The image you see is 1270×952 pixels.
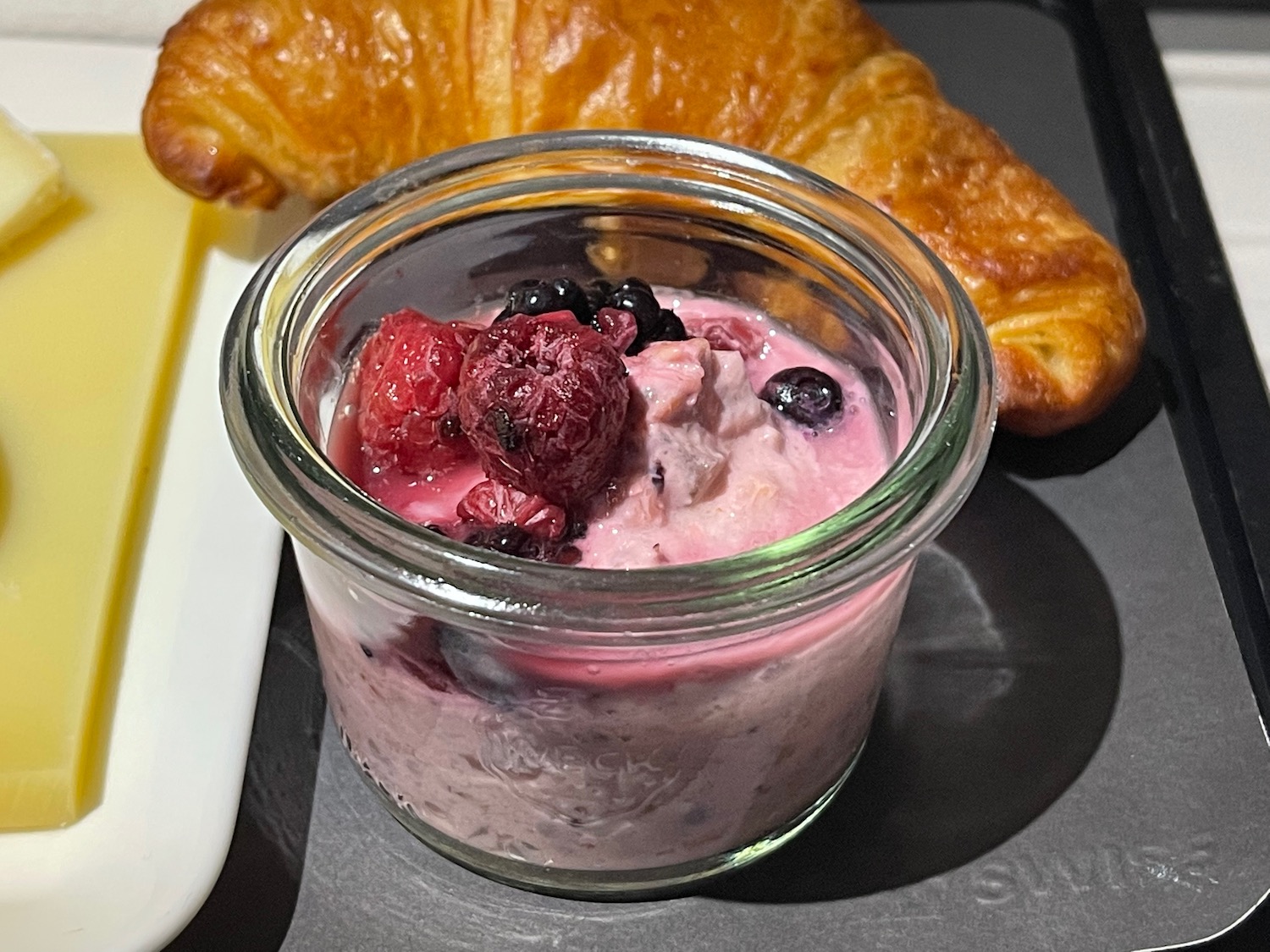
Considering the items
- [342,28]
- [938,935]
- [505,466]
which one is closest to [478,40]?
[342,28]

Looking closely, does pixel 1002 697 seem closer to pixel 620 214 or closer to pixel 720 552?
pixel 720 552

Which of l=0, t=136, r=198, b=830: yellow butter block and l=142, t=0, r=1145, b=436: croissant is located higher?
l=142, t=0, r=1145, b=436: croissant

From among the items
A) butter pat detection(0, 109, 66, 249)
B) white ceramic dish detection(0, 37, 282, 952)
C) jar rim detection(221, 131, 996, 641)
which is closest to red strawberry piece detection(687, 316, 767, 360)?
jar rim detection(221, 131, 996, 641)

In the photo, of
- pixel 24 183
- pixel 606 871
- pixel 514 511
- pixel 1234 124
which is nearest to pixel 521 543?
pixel 514 511

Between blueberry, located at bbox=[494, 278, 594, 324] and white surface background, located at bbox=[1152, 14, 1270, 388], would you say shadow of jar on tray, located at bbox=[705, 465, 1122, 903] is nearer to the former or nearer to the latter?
blueberry, located at bbox=[494, 278, 594, 324]

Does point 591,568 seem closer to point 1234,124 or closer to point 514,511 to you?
point 514,511

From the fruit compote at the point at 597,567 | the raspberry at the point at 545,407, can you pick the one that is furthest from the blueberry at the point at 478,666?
the raspberry at the point at 545,407
